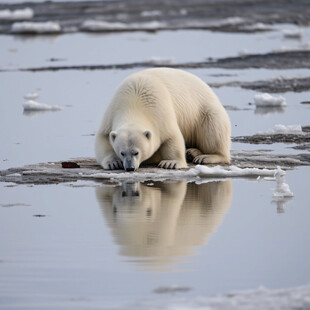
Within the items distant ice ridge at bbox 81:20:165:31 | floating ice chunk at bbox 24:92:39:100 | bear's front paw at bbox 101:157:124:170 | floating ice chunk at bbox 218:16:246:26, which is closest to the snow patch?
bear's front paw at bbox 101:157:124:170

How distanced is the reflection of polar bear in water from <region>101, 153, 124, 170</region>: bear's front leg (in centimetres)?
68

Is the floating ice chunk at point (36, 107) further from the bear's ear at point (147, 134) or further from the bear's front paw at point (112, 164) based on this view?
the bear's ear at point (147, 134)

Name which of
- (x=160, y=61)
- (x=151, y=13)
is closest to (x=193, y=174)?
(x=160, y=61)

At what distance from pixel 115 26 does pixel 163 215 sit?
2511cm

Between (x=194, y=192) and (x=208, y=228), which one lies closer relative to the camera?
(x=208, y=228)

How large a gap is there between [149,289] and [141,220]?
66.5 inches

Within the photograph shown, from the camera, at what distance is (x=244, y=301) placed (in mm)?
4574

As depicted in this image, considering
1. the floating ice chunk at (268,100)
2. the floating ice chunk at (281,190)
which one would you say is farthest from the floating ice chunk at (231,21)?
the floating ice chunk at (281,190)

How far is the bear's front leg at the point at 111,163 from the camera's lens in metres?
8.72

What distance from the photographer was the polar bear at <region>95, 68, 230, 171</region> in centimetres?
868

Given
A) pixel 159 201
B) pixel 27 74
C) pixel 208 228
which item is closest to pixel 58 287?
pixel 208 228

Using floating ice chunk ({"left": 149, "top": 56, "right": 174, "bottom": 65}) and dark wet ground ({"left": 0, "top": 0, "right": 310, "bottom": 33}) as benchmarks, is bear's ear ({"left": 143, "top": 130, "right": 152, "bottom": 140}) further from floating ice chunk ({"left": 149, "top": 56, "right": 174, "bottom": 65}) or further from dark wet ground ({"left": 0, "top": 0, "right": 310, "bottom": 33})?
dark wet ground ({"left": 0, "top": 0, "right": 310, "bottom": 33})

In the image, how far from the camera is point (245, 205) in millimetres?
7160

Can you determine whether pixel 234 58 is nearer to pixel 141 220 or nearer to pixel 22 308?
pixel 141 220
